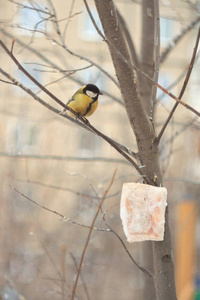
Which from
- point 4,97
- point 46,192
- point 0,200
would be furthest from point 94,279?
point 4,97

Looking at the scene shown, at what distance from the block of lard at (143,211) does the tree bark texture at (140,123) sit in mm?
43

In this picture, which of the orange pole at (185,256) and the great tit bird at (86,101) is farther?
the orange pole at (185,256)

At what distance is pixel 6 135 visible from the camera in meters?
5.05

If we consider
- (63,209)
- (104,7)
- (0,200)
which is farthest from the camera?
(63,209)

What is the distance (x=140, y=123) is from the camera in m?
1.21

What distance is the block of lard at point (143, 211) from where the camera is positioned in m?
1.18

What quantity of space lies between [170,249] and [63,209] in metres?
4.49

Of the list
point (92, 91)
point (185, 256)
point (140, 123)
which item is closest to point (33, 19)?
point (92, 91)

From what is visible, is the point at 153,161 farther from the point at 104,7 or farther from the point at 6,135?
the point at 6,135

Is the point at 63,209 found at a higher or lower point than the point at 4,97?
lower

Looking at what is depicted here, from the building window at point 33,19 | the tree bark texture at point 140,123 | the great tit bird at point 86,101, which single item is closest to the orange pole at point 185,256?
the building window at point 33,19

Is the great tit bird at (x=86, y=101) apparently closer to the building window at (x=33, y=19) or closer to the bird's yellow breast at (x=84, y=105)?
the bird's yellow breast at (x=84, y=105)

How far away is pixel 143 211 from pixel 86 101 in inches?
25.6

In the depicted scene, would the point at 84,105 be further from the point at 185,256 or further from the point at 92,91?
the point at 185,256
